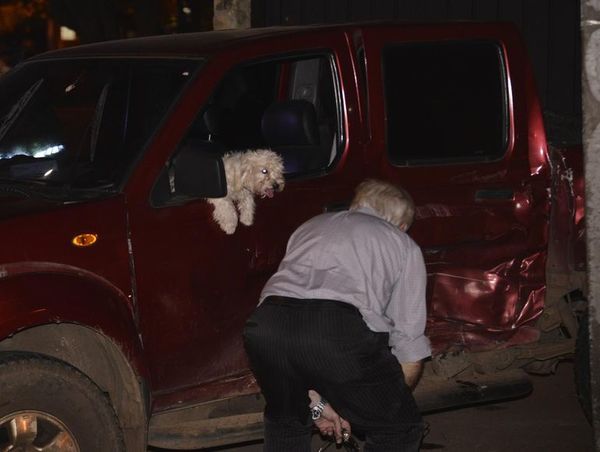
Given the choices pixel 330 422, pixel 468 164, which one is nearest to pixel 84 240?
pixel 330 422

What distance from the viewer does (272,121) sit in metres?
5.08

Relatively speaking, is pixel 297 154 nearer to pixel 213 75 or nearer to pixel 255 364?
pixel 213 75

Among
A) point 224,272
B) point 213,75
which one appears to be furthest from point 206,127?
point 224,272

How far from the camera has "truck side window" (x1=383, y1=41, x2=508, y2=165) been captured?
5.37 m

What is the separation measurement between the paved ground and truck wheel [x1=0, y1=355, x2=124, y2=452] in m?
1.57

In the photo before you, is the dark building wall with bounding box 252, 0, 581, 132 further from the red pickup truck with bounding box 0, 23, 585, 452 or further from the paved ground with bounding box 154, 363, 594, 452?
the red pickup truck with bounding box 0, 23, 585, 452

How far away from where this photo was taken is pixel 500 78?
5.67 m

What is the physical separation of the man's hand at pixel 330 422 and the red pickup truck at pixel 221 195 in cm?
51

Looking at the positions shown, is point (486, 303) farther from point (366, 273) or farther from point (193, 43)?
point (193, 43)

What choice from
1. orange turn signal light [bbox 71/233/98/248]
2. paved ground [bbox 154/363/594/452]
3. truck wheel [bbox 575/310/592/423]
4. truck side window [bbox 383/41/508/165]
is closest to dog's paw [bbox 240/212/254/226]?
orange turn signal light [bbox 71/233/98/248]

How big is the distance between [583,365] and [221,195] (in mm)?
2056

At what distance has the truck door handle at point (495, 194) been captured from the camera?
549 cm

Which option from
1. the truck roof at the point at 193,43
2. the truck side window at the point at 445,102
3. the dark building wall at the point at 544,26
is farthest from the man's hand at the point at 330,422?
the dark building wall at the point at 544,26

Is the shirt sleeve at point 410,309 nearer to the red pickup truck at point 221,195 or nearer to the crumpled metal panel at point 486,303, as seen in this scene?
the red pickup truck at point 221,195
